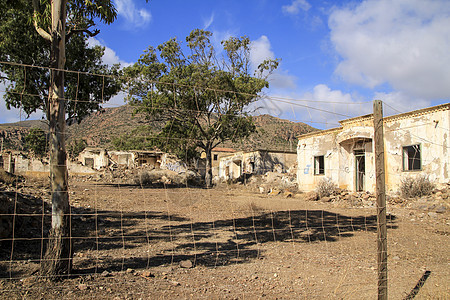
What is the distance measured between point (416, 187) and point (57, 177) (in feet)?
Result: 42.4

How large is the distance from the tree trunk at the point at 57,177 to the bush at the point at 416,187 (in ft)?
41.7

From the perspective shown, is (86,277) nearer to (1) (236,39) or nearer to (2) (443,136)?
(2) (443,136)

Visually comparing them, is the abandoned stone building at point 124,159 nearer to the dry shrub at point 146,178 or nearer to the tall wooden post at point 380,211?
the dry shrub at point 146,178

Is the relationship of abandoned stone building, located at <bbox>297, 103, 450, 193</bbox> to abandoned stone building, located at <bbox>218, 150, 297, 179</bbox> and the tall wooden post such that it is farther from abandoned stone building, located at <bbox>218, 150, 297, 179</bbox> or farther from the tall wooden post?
abandoned stone building, located at <bbox>218, 150, 297, 179</bbox>

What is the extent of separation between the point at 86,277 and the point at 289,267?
3069 mm

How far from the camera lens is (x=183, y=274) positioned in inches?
174

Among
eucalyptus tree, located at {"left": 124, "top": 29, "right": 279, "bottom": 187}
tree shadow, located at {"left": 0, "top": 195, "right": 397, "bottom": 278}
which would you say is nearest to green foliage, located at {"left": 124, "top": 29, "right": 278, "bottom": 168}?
eucalyptus tree, located at {"left": 124, "top": 29, "right": 279, "bottom": 187}

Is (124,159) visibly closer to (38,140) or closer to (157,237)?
(38,140)

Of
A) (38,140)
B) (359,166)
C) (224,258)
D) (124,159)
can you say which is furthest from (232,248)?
(124,159)

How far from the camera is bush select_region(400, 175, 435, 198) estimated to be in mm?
11789

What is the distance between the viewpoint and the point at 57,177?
12.9 feet

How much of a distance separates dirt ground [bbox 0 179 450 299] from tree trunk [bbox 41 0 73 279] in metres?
0.24

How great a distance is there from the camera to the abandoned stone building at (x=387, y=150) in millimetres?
11766

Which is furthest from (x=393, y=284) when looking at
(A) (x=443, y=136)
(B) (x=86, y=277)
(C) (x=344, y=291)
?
(A) (x=443, y=136)
